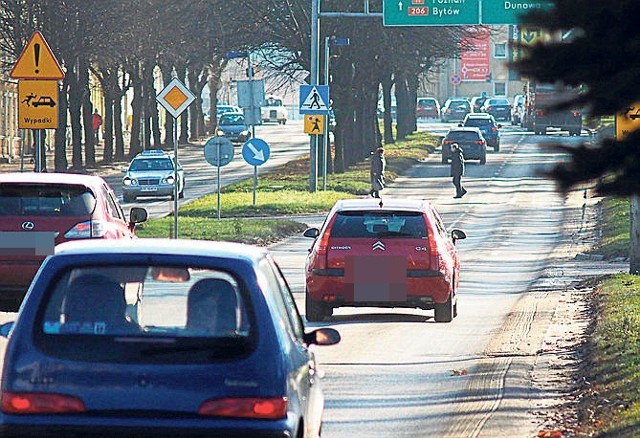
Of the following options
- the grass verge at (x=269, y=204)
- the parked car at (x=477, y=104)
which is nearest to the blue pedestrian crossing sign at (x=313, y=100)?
the grass verge at (x=269, y=204)

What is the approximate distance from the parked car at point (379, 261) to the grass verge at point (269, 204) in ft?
41.3

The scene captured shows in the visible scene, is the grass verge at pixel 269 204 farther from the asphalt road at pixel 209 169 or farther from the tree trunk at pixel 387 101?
the tree trunk at pixel 387 101

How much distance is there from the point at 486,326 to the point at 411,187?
3299 centimetres

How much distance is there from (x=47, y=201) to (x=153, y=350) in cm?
864

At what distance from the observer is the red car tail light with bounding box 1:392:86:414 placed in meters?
5.86

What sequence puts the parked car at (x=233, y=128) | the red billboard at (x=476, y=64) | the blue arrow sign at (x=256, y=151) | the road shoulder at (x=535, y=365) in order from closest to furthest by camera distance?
the road shoulder at (x=535, y=365) < the blue arrow sign at (x=256, y=151) < the parked car at (x=233, y=128) < the red billboard at (x=476, y=64)

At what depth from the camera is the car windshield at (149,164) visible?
145 ft

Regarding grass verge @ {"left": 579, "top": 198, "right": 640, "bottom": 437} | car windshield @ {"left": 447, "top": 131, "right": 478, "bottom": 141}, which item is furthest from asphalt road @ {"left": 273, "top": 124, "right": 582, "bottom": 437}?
car windshield @ {"left": 447, "top": 131, "right": 478, "bottom": 141}

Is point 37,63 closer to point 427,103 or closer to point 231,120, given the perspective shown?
point 231,120

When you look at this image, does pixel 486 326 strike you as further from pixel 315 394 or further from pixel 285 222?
pixel 285 222

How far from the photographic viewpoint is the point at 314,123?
4088 cm

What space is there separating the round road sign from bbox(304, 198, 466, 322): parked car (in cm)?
1395

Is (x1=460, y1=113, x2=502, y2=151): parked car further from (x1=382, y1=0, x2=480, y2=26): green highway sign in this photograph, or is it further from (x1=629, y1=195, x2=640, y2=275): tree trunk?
(x1=629, y1=195, x2=640, y2=275): tree trunk

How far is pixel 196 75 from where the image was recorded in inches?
3209
